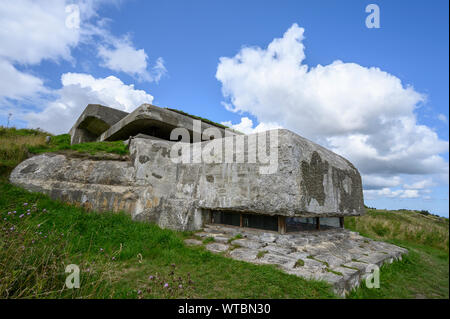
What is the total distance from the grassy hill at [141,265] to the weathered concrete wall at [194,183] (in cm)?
49

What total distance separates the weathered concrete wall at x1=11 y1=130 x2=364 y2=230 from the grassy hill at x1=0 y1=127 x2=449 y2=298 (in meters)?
0.49

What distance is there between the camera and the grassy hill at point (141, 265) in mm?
2312

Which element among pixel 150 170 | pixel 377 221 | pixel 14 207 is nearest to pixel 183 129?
pixel 150 170

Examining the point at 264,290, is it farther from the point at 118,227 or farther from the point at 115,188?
the point at 115,188

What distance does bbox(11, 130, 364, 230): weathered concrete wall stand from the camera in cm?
451

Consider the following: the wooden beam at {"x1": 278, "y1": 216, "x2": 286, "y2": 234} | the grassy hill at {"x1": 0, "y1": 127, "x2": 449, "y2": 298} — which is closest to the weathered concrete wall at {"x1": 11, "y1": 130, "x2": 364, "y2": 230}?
the wooden beam at {"x1": 278, "y1": 216, "x2": 286, "y2": 234}

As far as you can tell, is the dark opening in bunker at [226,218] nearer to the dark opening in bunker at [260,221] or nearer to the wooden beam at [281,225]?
the dark opening in bunker at [260,221]

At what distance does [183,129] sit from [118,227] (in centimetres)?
425

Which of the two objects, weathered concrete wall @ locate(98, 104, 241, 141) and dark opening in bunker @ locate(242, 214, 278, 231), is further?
weathered concrete wall @ locate(98, 104, 241, 141)

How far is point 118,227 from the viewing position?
16.1 feet

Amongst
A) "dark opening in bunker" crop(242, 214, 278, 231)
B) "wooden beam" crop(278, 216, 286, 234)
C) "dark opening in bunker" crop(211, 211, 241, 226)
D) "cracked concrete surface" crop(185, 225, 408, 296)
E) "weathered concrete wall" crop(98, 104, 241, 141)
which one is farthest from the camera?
"weathered concrete wall" crop(98, 104, 241, 141)

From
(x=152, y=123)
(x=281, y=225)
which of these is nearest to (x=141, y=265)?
(x=281, y=225)

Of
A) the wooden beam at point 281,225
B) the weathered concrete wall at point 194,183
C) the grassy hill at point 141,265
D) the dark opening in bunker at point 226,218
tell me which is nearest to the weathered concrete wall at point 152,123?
the weathered concrete wall at point 194,183

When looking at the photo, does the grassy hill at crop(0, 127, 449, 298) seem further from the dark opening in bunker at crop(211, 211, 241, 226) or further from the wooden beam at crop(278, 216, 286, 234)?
the wooden beam at crop(278, 216, 286, 234)
